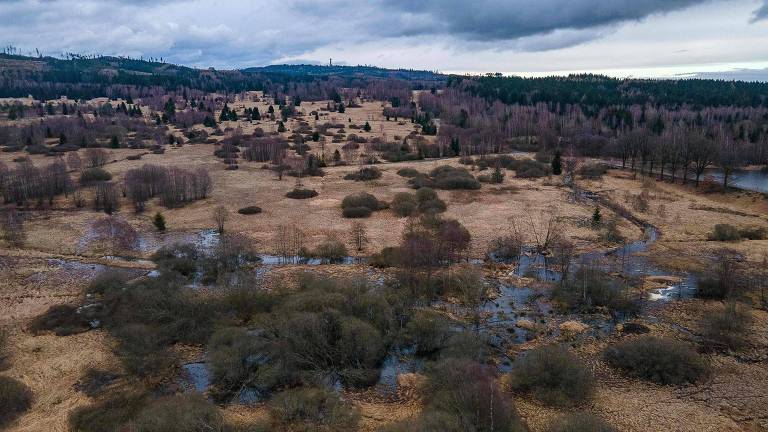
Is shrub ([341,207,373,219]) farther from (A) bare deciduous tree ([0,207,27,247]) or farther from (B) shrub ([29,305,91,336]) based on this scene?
(A) bare deciduous tree ([0,207,27,247])

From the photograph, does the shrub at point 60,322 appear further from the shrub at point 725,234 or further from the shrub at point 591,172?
the shrub at point 591,172

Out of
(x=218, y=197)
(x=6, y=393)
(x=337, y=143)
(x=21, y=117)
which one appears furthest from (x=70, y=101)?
(x=6, y=393)

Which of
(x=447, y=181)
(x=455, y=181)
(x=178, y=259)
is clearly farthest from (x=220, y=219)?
(x=455, y=181)

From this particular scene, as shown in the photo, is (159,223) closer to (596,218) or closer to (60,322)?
(60,322)

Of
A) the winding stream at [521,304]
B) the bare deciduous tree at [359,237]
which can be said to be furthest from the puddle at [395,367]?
the bare deciduous tree at [359,237]

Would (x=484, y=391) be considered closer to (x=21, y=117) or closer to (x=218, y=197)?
(x=218, y=197)

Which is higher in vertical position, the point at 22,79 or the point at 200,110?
the point at 22,79
